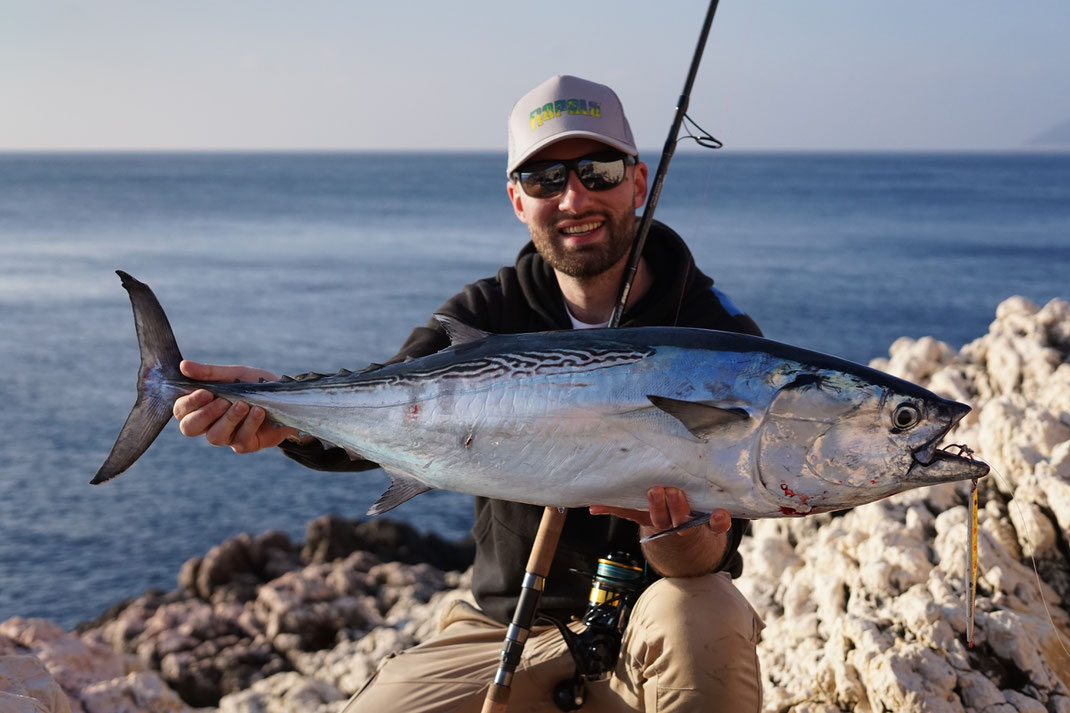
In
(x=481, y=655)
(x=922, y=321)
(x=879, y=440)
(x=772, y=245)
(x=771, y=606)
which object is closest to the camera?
(x=879, y=440)

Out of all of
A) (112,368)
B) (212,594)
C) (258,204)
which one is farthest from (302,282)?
(258,204)

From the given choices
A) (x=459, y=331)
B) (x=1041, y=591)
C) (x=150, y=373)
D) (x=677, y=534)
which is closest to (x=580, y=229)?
(x=459, y=331)

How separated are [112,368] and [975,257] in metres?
30.9

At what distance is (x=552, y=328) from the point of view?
4199mm

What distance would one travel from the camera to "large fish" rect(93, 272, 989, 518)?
264 cm

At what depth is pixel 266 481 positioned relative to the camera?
13086 mm

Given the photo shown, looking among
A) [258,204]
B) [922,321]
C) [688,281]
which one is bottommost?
[688,281]

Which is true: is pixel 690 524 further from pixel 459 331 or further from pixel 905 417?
pixel 459 331

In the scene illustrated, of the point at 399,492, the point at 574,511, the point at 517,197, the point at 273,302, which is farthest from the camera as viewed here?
the point at 273,302

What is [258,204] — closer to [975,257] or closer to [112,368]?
[975,257]

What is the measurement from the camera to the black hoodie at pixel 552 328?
3975mm

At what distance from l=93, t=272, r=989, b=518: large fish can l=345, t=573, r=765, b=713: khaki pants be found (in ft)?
2.49

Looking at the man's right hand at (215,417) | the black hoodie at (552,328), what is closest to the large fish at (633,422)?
the man's right hand at (215,417)

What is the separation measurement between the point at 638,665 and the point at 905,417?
145 cm
